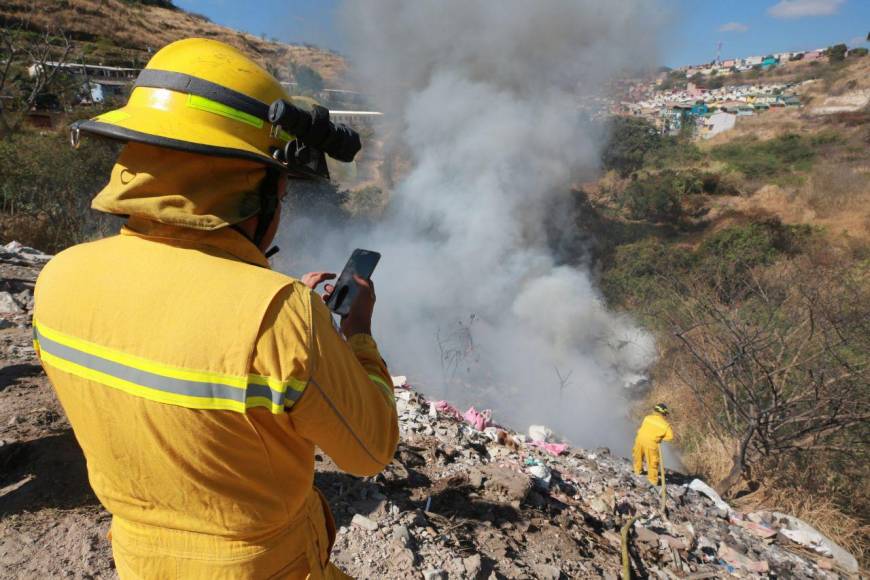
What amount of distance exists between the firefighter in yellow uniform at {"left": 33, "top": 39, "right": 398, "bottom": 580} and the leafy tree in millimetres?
21892

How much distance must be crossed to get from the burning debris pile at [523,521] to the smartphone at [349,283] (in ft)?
5.65

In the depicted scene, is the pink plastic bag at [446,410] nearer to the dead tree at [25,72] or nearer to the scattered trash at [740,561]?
the scattered trash at [740,561]

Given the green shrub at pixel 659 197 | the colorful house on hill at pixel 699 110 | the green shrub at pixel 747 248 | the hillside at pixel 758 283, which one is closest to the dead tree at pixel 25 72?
the hillside at pixel 758 283

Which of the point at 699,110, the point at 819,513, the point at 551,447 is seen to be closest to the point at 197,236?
the point at 551,447

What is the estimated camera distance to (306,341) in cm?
73

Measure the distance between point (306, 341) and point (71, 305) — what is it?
41cm

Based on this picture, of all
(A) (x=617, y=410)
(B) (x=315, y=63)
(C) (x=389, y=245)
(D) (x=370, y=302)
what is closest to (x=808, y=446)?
(A) (x=617, y=410)

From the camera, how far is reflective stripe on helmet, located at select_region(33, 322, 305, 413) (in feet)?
2.35

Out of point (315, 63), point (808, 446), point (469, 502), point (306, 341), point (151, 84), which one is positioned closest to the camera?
point (306, 341)

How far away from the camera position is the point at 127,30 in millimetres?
27250

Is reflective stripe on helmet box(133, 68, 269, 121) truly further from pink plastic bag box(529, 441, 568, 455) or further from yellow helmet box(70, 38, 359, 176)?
pink plastic bag box(529, 441, 568, 455)

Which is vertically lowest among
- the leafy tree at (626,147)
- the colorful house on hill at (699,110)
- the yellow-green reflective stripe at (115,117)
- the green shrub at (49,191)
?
the green shrub at (49,191)

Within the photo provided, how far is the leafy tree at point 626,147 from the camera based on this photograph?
21608mm

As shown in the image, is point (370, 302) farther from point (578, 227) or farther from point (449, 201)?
point (578, 227)
